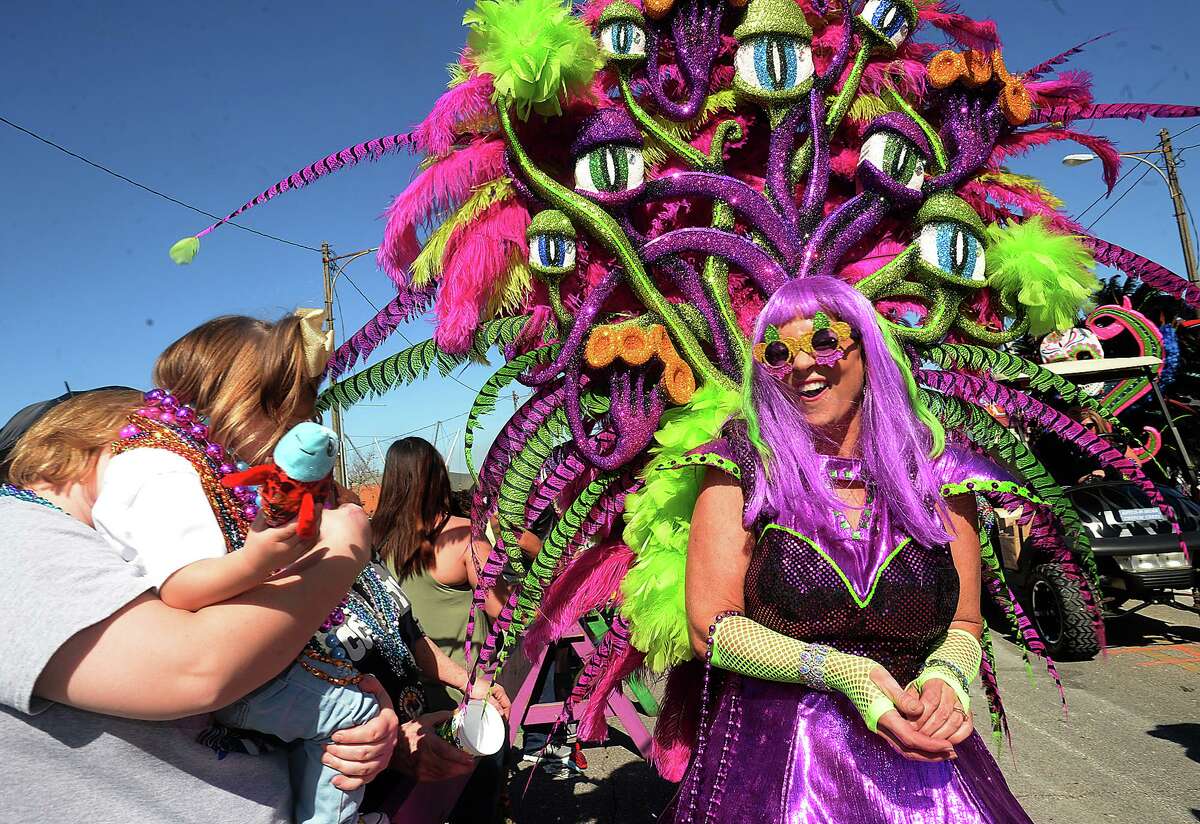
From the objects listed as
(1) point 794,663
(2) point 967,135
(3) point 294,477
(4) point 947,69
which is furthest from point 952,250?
(3) point 294,477

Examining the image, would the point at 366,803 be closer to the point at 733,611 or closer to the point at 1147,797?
the point at 733,611

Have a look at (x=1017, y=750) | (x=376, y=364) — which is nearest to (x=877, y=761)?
(x=376, y=364)

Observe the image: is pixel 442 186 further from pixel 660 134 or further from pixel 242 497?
pixel 242 497

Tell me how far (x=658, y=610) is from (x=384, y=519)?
4.58ft

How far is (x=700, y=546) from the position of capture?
147 centimetres

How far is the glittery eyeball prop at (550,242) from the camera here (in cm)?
159

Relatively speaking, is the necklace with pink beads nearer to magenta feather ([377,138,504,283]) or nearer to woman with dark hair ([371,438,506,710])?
magenta feather ([377,138,504,283])

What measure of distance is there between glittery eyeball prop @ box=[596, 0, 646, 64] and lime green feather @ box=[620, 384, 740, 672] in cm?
73

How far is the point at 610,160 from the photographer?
1.60m

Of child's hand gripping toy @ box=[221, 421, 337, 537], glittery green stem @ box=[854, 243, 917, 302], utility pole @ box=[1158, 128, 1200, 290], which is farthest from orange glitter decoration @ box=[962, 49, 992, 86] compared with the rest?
utility pole @ box=[1158, 128, 1200, 290]

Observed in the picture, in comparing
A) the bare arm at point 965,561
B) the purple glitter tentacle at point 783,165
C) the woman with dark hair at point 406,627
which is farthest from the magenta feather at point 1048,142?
the woman with dark hair at point 406,627

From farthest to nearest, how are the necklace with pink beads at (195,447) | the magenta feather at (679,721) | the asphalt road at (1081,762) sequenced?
the asphalt road at (1081,762) < the magenta feather at (679,721) < the necklace with pink beads at (195,447)

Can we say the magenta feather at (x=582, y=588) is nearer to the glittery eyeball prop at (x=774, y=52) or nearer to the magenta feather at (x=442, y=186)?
the magenta feather at (x=442, y=186)

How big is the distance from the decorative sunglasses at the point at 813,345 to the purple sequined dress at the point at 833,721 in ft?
0.65
